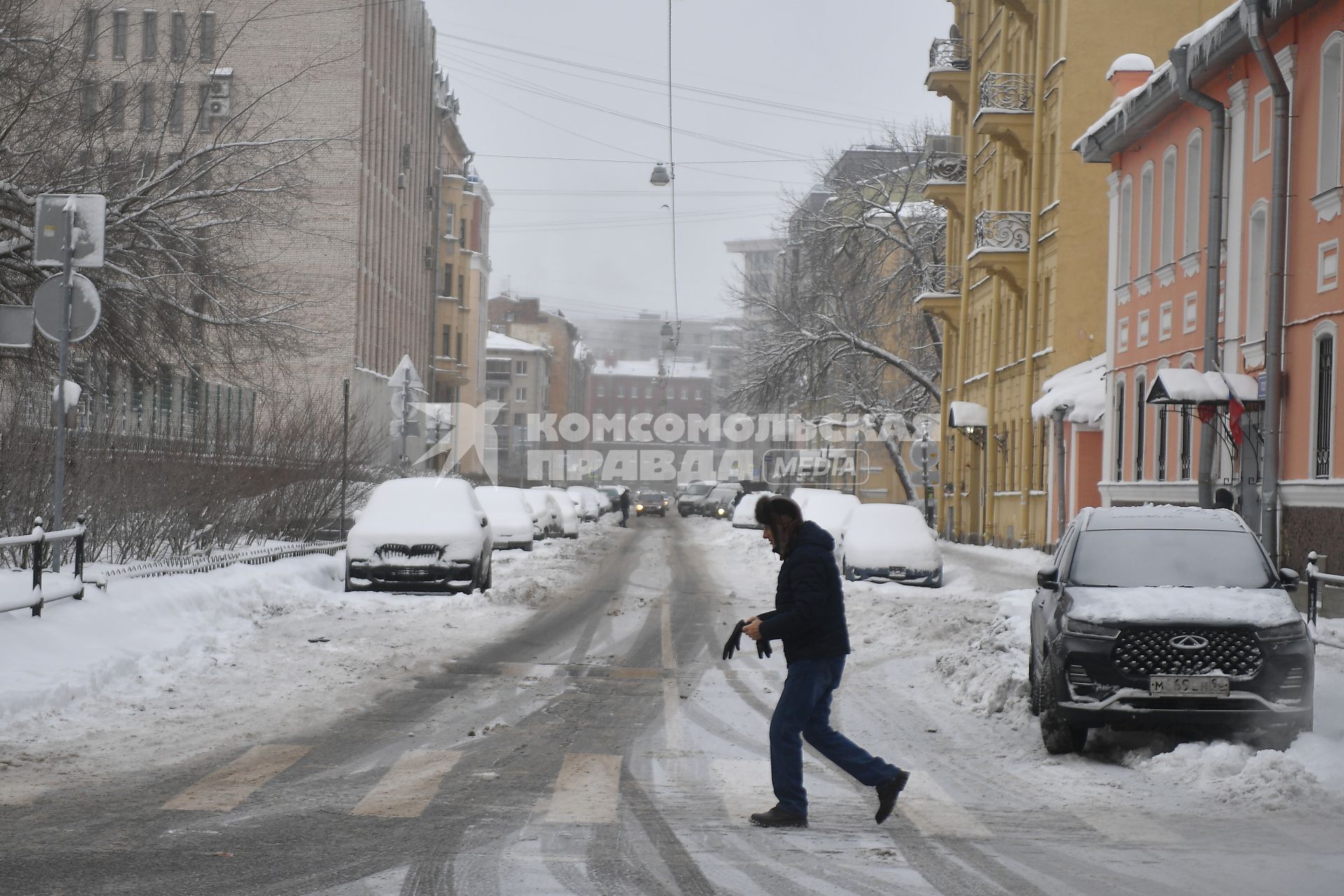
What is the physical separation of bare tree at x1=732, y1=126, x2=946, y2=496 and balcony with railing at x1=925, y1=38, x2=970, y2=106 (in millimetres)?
2197

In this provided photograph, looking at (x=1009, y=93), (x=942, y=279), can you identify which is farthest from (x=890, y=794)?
(x=942, y=279)

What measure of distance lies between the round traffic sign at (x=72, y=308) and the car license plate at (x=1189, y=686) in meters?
9.25

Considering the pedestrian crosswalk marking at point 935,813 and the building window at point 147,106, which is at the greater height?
the building window at point 147,106

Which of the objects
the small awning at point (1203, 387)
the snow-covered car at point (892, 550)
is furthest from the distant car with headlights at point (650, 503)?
the small awning at point (1203, 387)

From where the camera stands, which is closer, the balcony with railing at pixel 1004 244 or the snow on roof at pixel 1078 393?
the snow on roof at pixel 1078 393

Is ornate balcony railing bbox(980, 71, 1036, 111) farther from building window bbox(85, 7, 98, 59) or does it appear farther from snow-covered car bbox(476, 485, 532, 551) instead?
building window bbox(85, 7, 98, 59)

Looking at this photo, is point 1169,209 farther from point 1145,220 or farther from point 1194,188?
point 1194,188

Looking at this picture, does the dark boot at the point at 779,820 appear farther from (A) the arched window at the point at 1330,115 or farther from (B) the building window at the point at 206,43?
(A) the arched window at the point at 1330,115

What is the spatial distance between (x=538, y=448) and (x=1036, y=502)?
314 feet

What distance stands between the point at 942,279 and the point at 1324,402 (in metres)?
31.0

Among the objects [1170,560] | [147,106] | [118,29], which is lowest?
[1170,560]

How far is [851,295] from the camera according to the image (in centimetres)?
5788

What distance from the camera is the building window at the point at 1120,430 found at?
105ft

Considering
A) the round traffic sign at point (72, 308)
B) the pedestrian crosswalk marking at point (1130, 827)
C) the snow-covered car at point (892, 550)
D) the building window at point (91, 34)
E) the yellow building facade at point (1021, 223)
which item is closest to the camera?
the pedestrian crosswalk marking at point (1130, 827)
